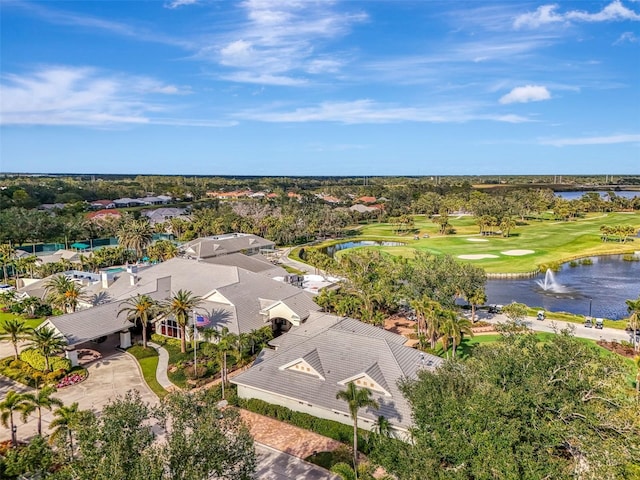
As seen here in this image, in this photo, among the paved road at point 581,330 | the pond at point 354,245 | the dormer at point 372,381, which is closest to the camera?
the dormer at point 372,381

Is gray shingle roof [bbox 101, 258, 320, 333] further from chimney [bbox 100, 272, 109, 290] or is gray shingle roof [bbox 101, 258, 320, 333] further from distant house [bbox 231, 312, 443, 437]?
distant house [bbox 231, 312, 443, 437]

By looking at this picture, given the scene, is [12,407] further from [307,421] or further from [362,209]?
[362,209]

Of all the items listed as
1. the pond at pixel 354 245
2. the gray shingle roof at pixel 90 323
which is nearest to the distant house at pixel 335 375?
the gray shingle roof at pixel 90 323

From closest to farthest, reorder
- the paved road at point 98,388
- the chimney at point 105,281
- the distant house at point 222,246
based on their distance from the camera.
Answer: the paved road at point 98,388, the chimney at point 105,281, the distant house at point 222,246

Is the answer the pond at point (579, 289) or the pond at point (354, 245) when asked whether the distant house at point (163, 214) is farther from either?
the pond at point (579, 289)

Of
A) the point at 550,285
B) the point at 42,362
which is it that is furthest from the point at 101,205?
the point at 550,285

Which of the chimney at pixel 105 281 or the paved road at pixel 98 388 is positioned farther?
the chimney at pixel 105 281
